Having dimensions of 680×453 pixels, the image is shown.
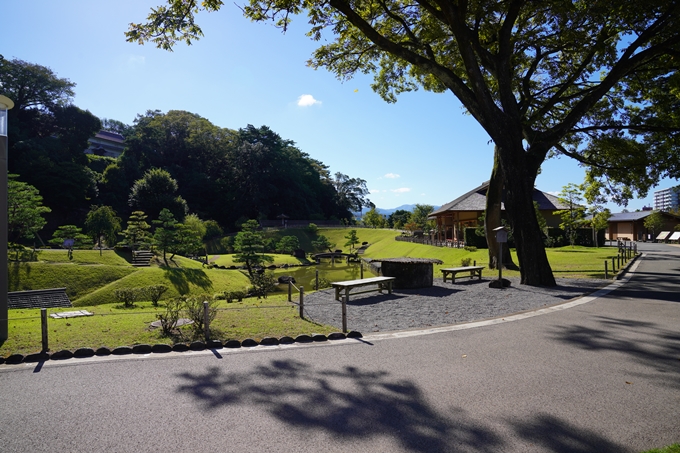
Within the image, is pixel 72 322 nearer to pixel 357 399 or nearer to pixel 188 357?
pixel 188 357

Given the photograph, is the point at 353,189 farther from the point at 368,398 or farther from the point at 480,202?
the point at 368,398

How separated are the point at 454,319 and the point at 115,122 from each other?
100 m

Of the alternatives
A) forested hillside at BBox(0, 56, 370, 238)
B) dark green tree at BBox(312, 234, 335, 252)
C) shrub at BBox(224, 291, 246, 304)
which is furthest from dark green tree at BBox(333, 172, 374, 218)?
shrub at BBox(224, 291, 246, 304)

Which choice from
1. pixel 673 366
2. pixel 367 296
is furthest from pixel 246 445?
pixel 367 296

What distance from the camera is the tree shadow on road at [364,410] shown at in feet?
11.5

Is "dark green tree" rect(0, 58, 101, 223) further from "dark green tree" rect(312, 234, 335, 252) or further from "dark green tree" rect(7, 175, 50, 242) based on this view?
"dark green tree" rect(312, 234, 335, 252)

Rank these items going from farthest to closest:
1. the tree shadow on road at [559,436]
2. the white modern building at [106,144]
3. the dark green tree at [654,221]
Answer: the white modern building at [106,144] → the dark green tree at [654,221] → the tree shadow on road at [559,436]

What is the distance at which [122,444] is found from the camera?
3.54 m

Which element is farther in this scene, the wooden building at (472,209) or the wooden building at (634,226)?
the wooden building at (634,226)

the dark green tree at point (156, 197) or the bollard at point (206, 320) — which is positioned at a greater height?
the dark green tree at point (156, 197)

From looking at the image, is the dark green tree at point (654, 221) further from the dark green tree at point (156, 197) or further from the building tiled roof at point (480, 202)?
the dark green tree at point (156, 197)

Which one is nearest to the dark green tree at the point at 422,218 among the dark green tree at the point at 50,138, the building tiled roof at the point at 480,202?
the building tiled roof at the point at 480,202

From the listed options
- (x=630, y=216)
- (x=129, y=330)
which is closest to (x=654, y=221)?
(x=630, y=216)

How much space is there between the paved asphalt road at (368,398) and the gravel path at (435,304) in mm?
1516
